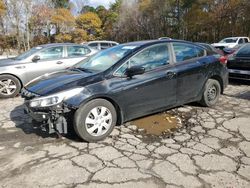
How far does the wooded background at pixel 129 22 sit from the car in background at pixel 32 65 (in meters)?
27.1

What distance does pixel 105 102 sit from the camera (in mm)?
3947

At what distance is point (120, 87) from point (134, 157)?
1144 mm

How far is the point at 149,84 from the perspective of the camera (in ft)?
14.4

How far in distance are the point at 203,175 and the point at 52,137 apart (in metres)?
2.38

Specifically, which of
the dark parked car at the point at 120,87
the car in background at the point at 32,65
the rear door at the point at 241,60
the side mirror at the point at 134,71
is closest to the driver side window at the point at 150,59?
the dark parked car at the point at 120,87

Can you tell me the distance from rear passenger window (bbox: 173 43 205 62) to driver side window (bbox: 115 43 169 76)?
0.89 ft

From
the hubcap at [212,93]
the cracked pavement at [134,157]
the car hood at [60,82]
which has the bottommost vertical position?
the cracked pavement at [134,157]

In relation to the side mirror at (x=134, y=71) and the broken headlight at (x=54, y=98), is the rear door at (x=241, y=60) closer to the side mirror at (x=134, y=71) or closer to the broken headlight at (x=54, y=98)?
the side mirror at (x=134, y=71)

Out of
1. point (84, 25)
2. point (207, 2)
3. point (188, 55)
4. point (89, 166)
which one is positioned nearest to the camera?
point (89, 166)

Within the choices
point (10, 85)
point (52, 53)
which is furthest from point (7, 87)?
point (52, 53)

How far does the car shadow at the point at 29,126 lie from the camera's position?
409 centimetres

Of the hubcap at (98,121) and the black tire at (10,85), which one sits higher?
the black tire at (10,85)

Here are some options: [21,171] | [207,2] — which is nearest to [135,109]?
[21,171]

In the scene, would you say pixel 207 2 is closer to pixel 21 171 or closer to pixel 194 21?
pixel 194 21
